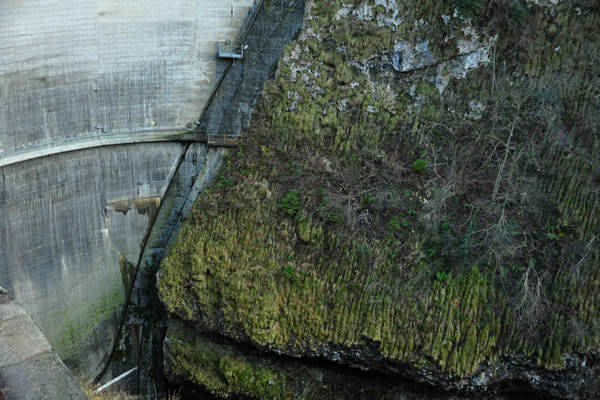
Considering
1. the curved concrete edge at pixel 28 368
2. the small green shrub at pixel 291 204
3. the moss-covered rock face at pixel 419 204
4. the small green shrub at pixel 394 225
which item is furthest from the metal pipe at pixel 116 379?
the small green shrub at pixel 394 225

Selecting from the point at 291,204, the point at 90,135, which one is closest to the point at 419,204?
the point at 291,204

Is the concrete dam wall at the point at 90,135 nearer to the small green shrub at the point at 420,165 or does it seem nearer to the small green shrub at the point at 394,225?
the small green shrub at the point at 394,225

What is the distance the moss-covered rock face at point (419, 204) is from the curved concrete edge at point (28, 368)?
6.51 meters

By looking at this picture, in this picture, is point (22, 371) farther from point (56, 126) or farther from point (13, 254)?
point (56, 126)

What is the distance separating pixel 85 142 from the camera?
1581 centimetres

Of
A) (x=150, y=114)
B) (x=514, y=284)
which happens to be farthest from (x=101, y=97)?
(x=514, y=284)

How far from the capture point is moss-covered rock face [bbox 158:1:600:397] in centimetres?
1356

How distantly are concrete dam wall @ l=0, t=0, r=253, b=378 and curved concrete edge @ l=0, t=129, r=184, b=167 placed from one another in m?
0.11

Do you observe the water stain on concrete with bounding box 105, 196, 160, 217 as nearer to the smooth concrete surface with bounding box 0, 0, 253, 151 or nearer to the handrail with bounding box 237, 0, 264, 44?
the smooth concrete surface with bounding box 0, 0, 253, 151

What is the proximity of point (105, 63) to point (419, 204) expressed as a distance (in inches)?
396

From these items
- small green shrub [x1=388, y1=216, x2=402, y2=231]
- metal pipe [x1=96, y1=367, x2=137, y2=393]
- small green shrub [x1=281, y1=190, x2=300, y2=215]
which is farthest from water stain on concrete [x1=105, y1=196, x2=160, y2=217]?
small green shrub [x1=388, y1=216, x2=402, y2=231]

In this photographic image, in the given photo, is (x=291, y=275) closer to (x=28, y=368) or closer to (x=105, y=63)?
(x=28, y=368)

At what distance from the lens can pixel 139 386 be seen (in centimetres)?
1816

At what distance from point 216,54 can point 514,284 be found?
37.0 ft
